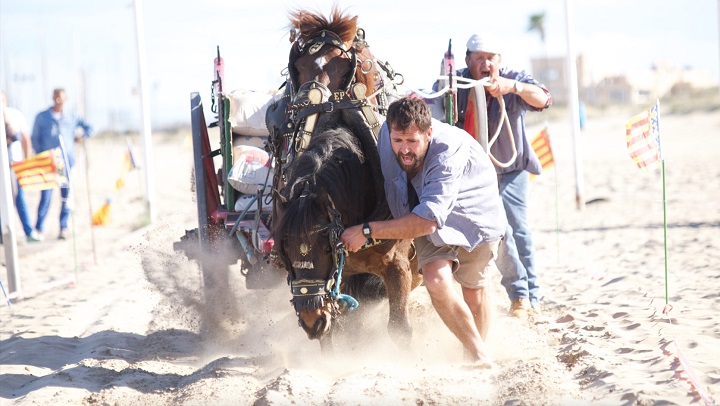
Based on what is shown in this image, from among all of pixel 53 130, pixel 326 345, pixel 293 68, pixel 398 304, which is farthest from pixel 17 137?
pixel 398 304

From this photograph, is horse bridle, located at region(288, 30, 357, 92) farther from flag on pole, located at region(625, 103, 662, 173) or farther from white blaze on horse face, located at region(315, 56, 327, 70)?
flag on pole, located at region(625, 103, 662, 173)

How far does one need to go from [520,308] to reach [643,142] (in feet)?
5.29

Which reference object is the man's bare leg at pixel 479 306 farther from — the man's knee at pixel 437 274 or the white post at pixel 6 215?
the white post at pixel 6 215

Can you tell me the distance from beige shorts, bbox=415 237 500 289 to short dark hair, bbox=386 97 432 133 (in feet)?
2.26

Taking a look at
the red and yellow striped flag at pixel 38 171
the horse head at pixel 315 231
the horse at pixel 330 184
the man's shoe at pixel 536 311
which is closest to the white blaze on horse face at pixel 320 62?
the horse at pixel 330 184

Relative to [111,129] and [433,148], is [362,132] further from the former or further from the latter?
[111,129]

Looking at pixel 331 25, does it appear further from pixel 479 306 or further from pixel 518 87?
pixel 479 306

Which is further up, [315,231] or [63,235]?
[315,231]

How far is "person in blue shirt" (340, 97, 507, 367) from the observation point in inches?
175

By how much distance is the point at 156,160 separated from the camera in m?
39.3

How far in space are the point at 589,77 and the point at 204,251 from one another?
84.7 meters

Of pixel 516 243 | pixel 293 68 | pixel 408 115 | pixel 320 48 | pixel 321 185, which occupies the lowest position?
pixel 516 243

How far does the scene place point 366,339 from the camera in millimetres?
5461

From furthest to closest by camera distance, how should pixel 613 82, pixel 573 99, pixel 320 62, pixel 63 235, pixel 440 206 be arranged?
pixel 613 82
pixel 63 235
pixel 573 99
pixel 320 62
pixel 440 206
